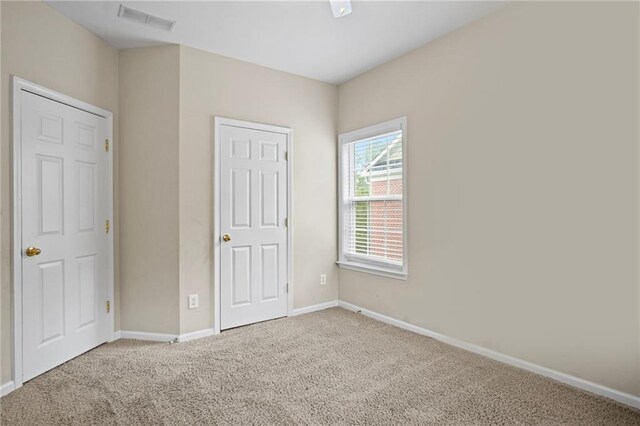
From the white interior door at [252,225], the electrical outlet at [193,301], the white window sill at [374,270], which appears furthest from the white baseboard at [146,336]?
the white window sill at [374,270]

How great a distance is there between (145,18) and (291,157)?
180 centimetres

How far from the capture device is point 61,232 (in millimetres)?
2617

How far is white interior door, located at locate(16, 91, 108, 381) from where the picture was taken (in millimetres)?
2363

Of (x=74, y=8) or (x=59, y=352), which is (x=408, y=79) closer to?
(x=74, y=8)

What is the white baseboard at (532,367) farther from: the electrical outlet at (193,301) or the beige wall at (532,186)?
the electrical outlet at (193,301)

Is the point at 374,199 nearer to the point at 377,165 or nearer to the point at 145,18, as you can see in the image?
the point at 377,165

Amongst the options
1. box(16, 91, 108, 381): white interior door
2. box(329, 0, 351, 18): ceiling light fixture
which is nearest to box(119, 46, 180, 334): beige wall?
box(16, 91, 108, 381): white interior door

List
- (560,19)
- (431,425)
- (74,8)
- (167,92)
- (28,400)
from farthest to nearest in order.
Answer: (167,92) < (74,8) < (560,19) < (28,400) < (431,425)

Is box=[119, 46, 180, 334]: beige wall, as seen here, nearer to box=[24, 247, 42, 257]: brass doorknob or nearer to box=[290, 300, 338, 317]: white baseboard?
box=[24, 247, 42, 257]: brass doorknob

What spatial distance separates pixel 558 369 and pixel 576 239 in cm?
91

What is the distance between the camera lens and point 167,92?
3.10 metres

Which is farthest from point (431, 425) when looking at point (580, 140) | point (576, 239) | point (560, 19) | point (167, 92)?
point (167, 92)

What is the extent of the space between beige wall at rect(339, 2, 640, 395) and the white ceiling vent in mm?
2164

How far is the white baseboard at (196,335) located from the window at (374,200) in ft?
5.48
